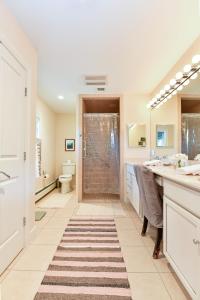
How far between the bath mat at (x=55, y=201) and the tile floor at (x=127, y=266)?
899 millimetres

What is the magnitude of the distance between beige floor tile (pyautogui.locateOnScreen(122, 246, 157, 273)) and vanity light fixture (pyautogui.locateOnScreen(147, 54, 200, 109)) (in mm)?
2034

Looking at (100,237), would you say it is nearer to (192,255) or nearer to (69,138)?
(192,255)

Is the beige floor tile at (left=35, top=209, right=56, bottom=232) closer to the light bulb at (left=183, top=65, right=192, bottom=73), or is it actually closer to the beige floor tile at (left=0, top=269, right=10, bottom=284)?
the beige floor tile at (left=0, top=269, right=10, bottom=284)

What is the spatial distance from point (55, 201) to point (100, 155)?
1.33 m

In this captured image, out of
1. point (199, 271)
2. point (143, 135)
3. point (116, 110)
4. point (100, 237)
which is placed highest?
point (116, 110)

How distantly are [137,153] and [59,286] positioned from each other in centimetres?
307

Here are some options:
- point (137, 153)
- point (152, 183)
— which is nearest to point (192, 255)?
point (152, 183)

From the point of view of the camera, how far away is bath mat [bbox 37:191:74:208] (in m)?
3.96

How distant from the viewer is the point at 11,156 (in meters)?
1.87

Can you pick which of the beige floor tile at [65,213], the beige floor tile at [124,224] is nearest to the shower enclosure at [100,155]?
the beige floor tile at [65,213]

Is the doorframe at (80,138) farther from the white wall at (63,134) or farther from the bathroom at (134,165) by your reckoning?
the white wall at (63,134)

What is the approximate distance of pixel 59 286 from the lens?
59.9 inches

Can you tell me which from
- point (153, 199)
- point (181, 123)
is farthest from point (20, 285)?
point (181, 123)

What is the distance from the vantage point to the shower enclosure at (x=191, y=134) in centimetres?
243
